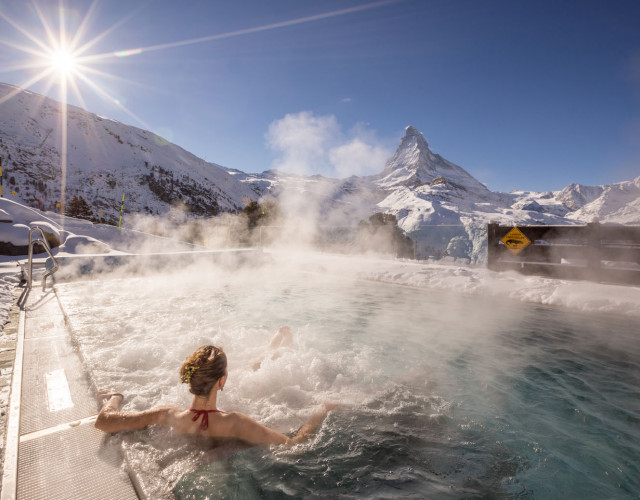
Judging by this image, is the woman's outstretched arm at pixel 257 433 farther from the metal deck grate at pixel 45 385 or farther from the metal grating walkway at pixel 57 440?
the metal deck grate at pixel 45 385

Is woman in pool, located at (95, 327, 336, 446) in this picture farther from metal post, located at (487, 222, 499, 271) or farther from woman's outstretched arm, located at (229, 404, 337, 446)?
metal post, located at (487, 222, 499, 271)

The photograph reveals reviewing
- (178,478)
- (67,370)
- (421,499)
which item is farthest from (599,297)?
(67,370)

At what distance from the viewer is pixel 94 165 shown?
152 ft

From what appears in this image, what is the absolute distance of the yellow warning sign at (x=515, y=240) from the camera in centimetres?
691

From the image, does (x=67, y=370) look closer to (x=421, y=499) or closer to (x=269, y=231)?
(x=421, y=499)

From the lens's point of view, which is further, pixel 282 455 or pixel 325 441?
pixel 325 441

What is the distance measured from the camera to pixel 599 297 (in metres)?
5.18

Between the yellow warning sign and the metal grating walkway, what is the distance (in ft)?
25.8

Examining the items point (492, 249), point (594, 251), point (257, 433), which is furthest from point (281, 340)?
point (594, 251)

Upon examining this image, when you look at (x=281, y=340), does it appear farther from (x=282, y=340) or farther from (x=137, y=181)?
(x=137, y=181)

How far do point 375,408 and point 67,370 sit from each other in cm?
240

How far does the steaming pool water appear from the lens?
1.75 metres

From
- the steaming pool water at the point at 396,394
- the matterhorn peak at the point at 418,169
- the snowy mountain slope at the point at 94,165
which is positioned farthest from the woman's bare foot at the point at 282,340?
the matterhorn peak at the point at 418,169

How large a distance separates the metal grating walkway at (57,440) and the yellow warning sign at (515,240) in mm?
7865
